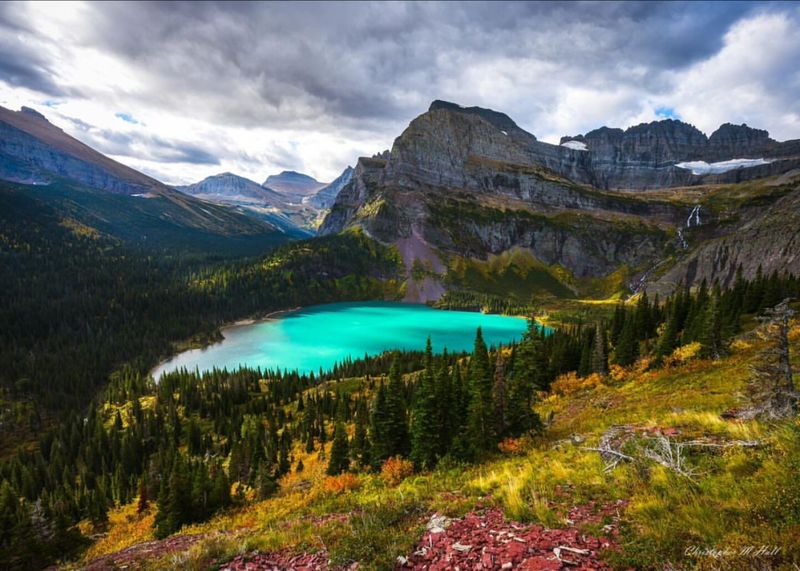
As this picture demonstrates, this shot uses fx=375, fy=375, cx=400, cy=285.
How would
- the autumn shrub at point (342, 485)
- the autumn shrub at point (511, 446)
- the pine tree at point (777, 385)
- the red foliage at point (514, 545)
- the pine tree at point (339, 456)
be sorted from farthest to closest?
the pine tree at point (339, 456)
the autumn shrub at point (342, 485)
the autumn shrub at point (511, 446)
the pine tree at point (777, 385)
the red foliage at point (514, 545)

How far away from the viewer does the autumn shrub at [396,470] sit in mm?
27478

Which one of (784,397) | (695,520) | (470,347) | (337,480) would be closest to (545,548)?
(695,520)

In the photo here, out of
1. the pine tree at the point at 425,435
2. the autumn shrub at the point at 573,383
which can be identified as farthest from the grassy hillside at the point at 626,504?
the autumn shrub at the point at 573,383

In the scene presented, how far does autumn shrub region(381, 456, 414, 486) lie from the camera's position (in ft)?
90.2

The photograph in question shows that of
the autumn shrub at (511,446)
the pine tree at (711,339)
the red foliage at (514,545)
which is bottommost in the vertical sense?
the autumn shrub at (511,446)

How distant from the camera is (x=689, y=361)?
45.1 metres

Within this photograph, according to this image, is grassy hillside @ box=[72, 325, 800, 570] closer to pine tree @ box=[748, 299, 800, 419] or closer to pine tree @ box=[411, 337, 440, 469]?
pine tree @ box=[748, 299, 800, 419]

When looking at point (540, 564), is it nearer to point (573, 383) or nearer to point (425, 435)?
point (425, 435)

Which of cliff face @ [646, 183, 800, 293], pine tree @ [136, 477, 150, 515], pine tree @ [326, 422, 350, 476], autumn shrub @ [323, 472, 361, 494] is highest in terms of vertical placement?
cliff face @ [646, 183, 800, 293]

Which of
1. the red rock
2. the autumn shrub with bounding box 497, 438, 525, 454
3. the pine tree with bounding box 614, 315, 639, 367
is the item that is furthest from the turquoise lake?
the red rock

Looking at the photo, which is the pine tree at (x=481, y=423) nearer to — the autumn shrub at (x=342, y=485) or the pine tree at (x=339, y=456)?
the autumn shrub at (x=342, y=485)

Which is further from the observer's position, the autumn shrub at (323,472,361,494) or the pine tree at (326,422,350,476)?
the pine tree at (326,422,350,476)

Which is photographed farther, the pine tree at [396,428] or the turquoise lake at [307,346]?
the turquoise lake at [307,346]

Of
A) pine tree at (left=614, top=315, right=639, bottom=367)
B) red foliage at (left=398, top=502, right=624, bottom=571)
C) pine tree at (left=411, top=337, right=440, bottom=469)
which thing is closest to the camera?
red foliage at (left=398, top=502, right=624, bottom=571)
